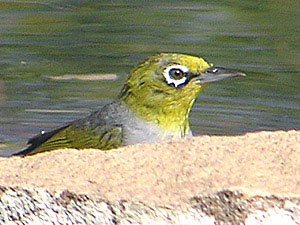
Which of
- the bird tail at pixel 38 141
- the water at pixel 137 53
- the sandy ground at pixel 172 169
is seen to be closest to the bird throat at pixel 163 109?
the bird tail at pixel 38 141

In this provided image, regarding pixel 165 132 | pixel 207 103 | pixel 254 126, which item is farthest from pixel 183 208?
pixel 207 103

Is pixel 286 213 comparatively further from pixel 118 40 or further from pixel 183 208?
pixel 118 40

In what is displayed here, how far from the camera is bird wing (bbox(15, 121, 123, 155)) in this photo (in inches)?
286

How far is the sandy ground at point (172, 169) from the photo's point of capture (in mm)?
4484

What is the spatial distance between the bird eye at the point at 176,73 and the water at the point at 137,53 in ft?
5.02

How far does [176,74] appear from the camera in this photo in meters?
7.52

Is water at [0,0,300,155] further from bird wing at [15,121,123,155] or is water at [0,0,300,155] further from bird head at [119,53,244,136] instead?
bird head at [119,53,244,136]

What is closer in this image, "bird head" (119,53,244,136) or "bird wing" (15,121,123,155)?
"bird wing" (15,121,123,155)

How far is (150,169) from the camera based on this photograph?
4793 mm

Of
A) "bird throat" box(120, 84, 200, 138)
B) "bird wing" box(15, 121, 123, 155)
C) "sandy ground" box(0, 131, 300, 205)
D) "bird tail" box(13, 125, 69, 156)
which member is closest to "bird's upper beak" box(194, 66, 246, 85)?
"bird throat" box(120, 84, 200, 138)

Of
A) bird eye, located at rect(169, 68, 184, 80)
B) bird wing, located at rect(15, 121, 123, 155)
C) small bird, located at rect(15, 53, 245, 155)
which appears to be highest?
bird eye, located at rect(169, 68, 184, 80)

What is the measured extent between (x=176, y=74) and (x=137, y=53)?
132 inches

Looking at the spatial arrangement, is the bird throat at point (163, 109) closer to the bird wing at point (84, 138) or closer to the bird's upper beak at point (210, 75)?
the bird's upper beak at point (210, 75)

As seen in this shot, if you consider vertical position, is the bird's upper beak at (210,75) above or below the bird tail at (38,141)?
above
